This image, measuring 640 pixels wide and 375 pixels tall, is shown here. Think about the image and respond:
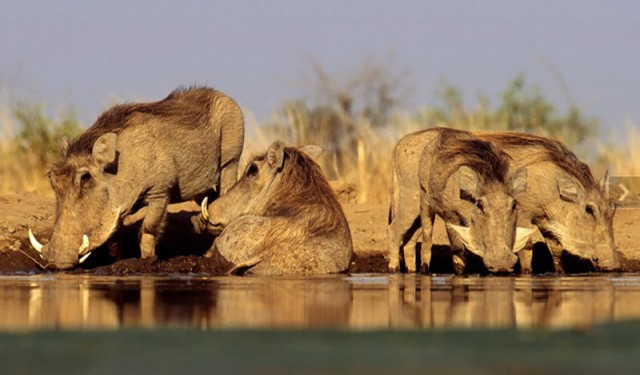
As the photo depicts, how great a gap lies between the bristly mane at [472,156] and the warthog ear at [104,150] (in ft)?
9.41

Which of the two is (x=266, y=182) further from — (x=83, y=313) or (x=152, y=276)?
(x=83, y=313)

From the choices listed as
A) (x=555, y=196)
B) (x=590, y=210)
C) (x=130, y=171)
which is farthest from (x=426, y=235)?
(x=130, y=171)

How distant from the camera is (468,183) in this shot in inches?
469

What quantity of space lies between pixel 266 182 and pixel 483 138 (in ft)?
7.12

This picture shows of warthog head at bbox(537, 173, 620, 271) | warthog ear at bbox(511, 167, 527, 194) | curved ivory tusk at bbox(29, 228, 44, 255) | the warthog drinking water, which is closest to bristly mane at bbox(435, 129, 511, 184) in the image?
warthog ear at bbox(511, 167, 527, 194)

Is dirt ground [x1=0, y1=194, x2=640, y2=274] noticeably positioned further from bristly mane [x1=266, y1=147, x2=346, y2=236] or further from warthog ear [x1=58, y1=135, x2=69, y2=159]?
warthog ear [x1=58, y1=135, x2=69, y2=159]

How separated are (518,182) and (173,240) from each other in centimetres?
388

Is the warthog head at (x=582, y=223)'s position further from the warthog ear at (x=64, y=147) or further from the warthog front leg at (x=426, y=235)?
the warthog ear at (x=64, y=147)

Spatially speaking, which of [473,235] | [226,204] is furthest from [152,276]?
[473,235]

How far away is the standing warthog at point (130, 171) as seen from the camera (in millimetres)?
12641

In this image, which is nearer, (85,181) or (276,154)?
(276,154)

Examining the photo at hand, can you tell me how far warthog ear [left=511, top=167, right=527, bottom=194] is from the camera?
12.0 metres

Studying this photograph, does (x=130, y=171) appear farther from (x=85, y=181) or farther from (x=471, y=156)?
(x=471, y=156)

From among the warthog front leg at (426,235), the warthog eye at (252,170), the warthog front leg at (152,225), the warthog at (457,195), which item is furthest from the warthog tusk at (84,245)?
the warthog front leg at (426,235)
